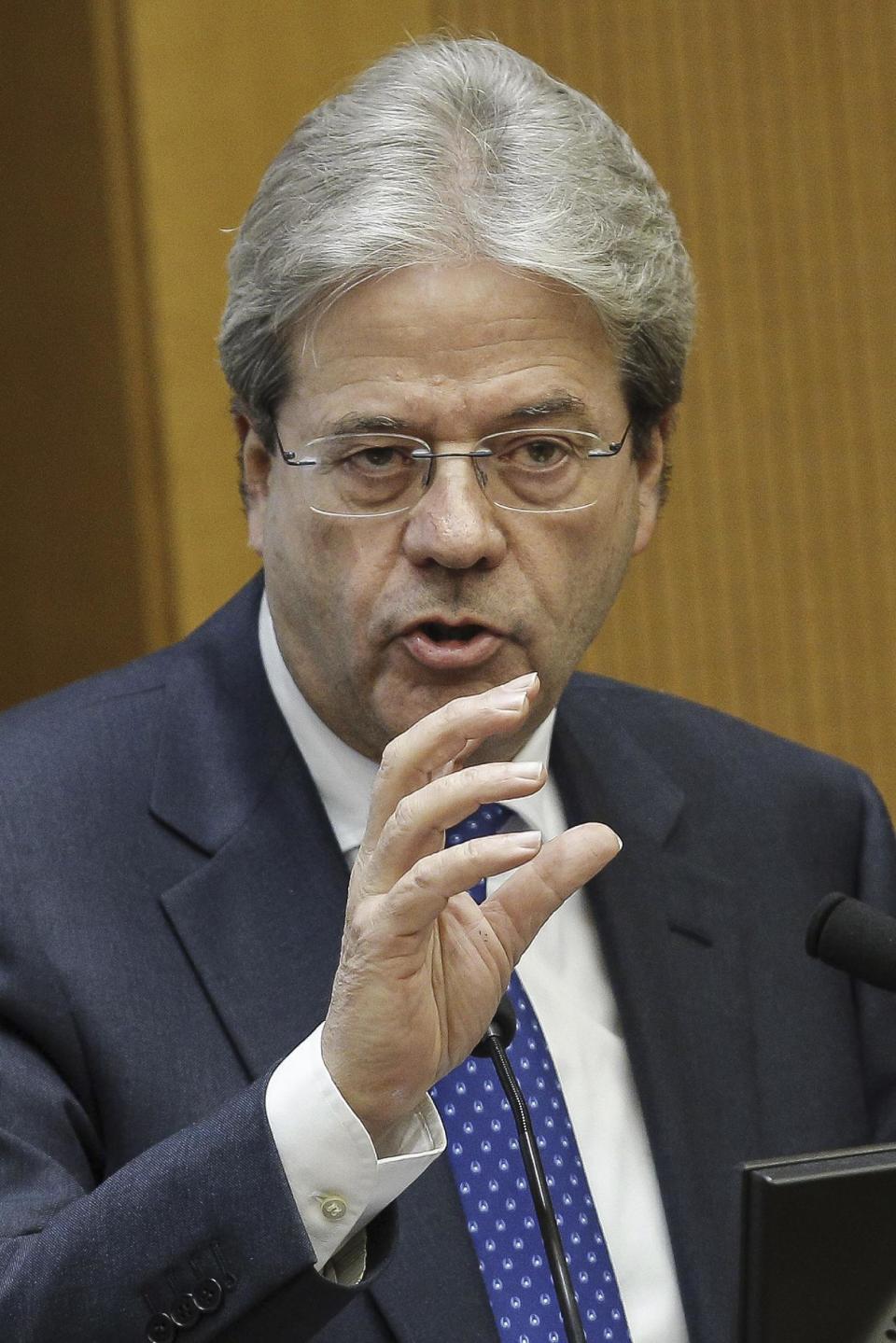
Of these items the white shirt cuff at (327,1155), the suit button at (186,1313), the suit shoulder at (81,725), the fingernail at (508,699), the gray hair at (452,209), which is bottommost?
the suit button at (186,1313)

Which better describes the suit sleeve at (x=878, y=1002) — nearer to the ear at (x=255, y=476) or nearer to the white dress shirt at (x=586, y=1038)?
the white dress shirt at (x=586, y=1038)

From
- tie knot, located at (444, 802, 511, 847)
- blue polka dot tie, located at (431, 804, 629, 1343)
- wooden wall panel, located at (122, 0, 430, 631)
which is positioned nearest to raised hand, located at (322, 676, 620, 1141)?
blue polka dot tie, located at (431, 804, 629, 1343)

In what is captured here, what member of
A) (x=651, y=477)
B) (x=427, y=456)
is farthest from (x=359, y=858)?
(x=651, y=477)

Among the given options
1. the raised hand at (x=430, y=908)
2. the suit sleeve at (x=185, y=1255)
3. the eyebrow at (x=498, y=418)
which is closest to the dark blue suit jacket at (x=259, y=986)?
the suit sleeve at (x=185, y=1255)

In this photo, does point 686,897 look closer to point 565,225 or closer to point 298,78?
point 565,225

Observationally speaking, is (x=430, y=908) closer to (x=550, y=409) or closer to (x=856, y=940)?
(x=856, y=940)

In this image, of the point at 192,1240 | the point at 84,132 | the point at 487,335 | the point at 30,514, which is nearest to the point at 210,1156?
the point at 192,1240

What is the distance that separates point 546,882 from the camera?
4.79 ft

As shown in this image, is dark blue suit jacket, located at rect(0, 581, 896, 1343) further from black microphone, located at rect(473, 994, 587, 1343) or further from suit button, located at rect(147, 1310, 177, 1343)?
black microphone, located at rect(473, 994, 587, 1343)

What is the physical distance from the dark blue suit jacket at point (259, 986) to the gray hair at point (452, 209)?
0.39 meters

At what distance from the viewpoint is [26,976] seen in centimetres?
171

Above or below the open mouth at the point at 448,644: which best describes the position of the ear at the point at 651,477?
above

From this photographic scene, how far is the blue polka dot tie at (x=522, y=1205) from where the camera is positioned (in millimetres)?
1691

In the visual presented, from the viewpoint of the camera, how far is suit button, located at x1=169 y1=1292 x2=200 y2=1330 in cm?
142
